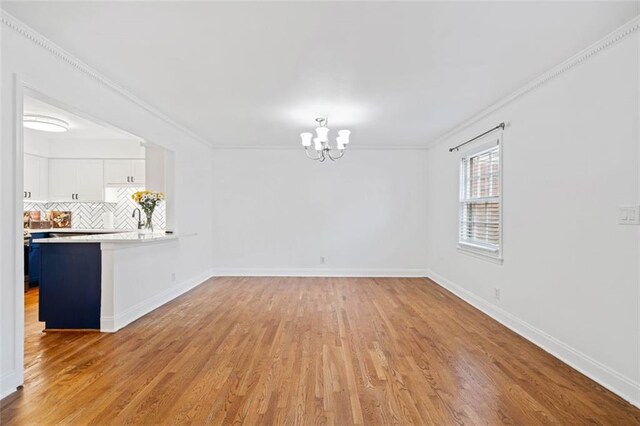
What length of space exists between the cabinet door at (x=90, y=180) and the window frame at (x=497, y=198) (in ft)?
21.3

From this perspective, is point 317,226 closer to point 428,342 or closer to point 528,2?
point 428,342

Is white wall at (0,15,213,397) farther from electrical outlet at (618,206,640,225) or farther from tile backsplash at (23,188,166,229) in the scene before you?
electrical outlet at (618,206,640,225)

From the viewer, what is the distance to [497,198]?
3932 millimetres

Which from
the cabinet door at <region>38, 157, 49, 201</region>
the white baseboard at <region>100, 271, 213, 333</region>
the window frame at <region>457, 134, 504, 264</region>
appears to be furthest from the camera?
the cabinet door at <region>38, 157, 49, 201</region>

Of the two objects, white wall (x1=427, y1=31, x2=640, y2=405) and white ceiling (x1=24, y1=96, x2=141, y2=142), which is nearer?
white wall (x1=427, y1=31, x2=640, y2=405)

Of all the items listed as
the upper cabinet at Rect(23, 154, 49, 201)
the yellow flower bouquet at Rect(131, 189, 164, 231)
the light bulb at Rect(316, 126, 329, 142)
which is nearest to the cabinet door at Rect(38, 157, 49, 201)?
the upper cabinet at Rect(23, 154, 49, 201)

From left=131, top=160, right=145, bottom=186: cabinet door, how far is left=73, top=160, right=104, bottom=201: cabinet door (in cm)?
61

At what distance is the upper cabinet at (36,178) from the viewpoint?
18.9ft

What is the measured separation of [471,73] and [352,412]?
290 centimetres

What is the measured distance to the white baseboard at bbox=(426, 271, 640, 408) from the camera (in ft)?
7.04

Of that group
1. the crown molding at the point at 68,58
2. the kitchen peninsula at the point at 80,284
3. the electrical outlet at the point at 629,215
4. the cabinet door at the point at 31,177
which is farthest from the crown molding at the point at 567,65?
the cabinet door at the point at 31,177

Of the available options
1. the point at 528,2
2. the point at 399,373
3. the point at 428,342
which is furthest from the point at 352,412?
the point at 528,2

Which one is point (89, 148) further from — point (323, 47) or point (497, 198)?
point (497, 198)

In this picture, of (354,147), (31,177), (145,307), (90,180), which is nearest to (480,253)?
(354,147)
